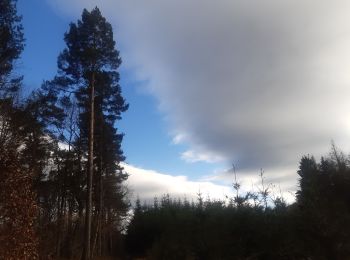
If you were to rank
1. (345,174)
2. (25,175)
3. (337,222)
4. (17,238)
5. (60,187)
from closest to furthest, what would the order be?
1. (17,238)
2. (25,175)
3. (337,222)
4. (345,174)
5. (60,187)

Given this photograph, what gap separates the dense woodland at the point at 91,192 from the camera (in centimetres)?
1262

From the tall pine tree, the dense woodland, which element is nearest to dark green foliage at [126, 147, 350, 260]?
the dense woodland

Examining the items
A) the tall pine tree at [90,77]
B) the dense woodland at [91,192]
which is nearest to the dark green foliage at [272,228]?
the dense woodland at [91,192]

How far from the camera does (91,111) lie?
20.6m

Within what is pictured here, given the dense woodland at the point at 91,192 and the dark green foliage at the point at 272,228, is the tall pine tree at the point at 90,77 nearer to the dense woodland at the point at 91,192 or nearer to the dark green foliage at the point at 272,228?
the dense woodland at the point at 91,192

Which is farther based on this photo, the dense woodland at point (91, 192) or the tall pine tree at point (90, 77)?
the tall pine tree at point (90, 77)

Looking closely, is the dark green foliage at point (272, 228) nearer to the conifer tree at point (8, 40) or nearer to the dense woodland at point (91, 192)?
the dense woodland at point (91, 192)

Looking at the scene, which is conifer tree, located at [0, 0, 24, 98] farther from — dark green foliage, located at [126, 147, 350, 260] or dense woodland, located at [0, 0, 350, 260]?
dark green foliage, located at [126, 147, 350, 260]

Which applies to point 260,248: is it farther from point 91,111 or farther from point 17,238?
point 17,238

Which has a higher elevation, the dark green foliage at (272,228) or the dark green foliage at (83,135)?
the dark green foliage at (83,135)

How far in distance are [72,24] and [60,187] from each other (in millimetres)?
13821

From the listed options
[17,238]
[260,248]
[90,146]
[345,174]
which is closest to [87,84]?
[90,146]

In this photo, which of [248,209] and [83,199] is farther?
[83,199]

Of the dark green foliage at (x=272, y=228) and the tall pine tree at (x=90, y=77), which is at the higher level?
the tall pine tree at (x=90, y=77)
